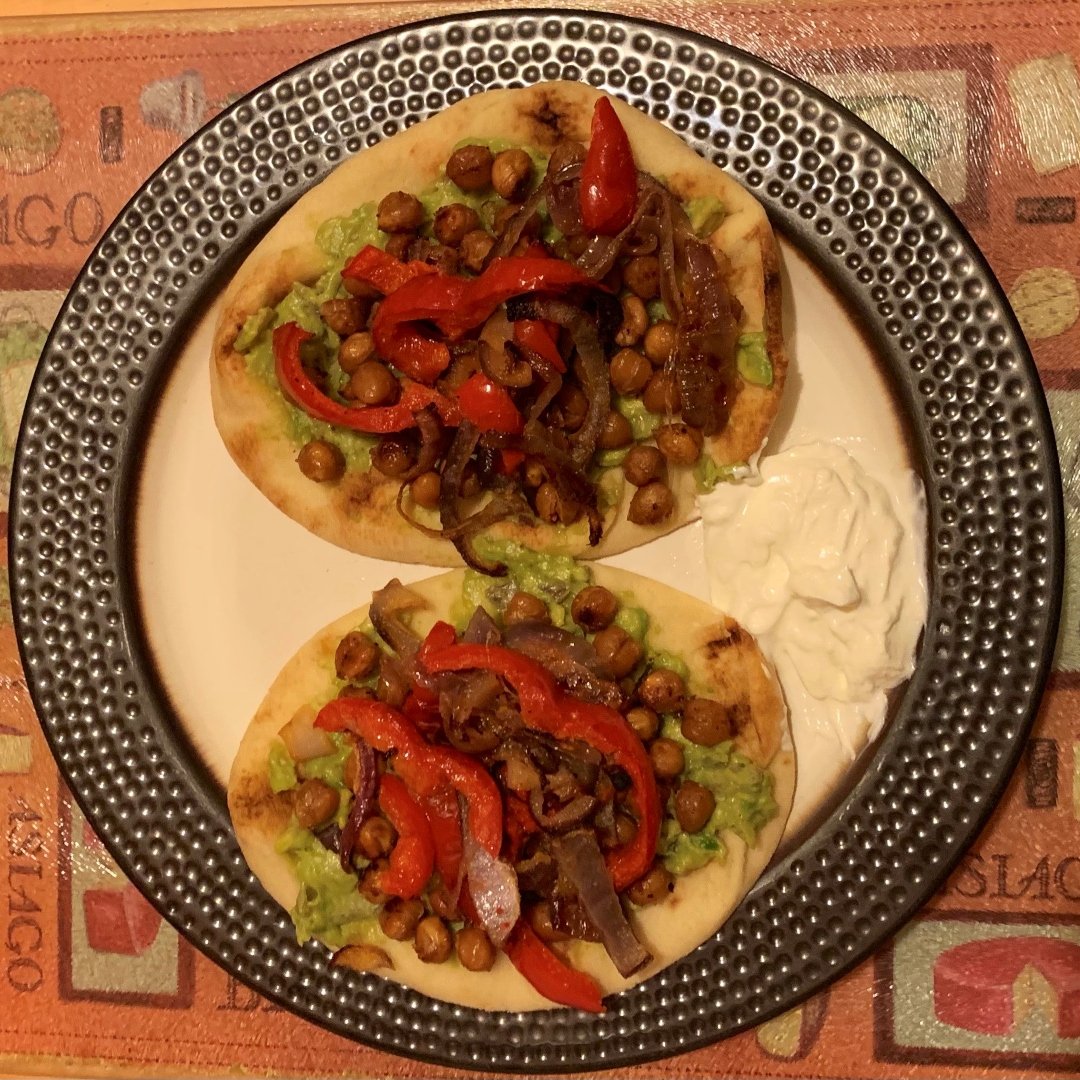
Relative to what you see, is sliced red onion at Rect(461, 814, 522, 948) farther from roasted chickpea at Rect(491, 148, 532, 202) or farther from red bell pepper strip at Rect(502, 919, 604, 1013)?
roasted chickpea at Rect(491, 148, 532, 202)

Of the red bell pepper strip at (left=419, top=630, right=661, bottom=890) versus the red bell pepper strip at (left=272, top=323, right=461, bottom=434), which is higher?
the red bell pepper strip at (left=272, top=323, right=461, bottom=434)

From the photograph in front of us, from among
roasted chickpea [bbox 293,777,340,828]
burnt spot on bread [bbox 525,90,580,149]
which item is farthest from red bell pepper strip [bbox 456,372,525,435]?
roasted chickpea [bbox 293,777,340,828]

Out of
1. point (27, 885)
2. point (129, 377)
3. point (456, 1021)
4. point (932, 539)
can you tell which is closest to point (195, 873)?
point (27, 885)

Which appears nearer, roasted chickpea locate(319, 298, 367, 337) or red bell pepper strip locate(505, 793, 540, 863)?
red bell pepper strip locate(505, 793, 540, 863)

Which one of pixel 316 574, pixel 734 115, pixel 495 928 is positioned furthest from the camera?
pixel 316 574

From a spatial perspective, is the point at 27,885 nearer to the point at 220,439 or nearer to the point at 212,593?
the point at 212,593

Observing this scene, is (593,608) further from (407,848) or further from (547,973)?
(547,973)

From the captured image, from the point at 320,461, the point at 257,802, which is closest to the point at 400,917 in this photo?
the point at 257,802
